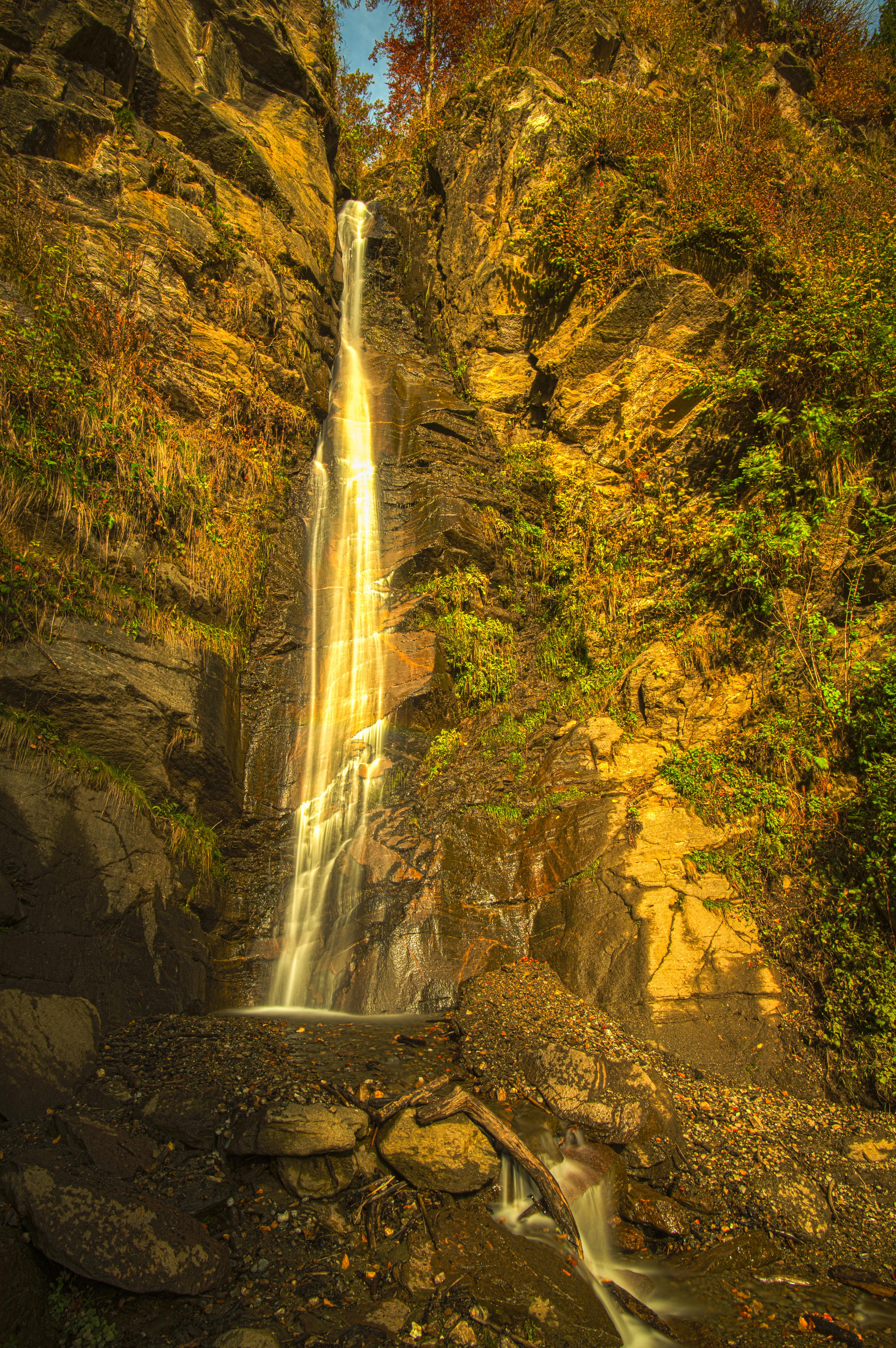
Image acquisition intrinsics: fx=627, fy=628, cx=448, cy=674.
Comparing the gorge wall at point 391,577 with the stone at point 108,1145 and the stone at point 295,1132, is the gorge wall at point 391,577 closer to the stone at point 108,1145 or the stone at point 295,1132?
the stone at point 108,1145

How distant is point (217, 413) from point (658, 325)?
291 inches

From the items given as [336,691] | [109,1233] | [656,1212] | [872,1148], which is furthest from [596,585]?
[109,1233]

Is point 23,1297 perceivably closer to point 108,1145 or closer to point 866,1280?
point 108,1145

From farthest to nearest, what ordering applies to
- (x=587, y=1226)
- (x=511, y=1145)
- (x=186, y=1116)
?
(x=511, y=1145)
(x=587, y=1226)
(x=186, y=1116)

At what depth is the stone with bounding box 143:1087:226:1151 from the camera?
4.08 meters

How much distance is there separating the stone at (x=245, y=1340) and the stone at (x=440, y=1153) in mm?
1332

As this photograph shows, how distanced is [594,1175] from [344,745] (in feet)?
17.6

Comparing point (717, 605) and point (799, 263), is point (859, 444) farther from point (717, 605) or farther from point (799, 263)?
point (799, 263)

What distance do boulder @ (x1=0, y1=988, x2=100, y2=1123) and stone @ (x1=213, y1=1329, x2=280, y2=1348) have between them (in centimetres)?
181

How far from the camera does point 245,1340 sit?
2.92m

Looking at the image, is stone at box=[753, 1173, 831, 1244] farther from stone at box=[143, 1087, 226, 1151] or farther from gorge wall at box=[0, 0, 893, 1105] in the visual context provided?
stone at box=[143, 1087, 226, 1151]

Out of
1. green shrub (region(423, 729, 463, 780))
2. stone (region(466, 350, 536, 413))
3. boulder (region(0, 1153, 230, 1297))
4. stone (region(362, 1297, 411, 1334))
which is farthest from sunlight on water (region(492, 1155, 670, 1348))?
stone (region(466, 350, 536, 413))

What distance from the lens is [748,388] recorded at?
9555 mm

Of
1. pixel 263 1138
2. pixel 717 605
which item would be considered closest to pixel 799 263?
pixel 717 605
